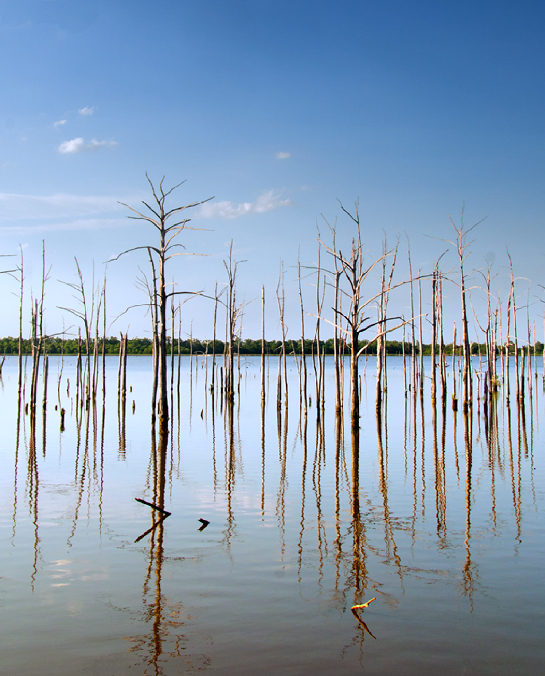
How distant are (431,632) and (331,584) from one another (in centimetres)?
132

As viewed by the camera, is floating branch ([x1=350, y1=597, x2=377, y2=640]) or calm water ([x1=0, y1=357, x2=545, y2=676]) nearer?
calm water ([x1=0, y1=357, x2=545, y2=676])

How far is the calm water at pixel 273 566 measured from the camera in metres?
4.68

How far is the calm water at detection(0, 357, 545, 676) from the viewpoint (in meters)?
4.68

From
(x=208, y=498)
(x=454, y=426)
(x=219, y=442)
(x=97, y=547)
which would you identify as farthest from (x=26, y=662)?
(x=454, y=426)

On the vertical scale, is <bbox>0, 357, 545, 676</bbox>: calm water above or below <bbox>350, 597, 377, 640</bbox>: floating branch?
below

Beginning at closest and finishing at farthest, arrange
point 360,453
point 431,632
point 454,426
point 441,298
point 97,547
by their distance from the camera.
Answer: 1. point 431,632
2. point 97,547
3. point 360,453
4. point 454,426
5. point 441,298

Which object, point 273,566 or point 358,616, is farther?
point 273,566

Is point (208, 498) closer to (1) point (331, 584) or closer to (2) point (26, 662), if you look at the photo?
(1) point (331, 584)

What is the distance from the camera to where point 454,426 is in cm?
2116

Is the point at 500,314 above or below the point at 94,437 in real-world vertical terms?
above

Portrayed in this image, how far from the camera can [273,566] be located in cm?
667

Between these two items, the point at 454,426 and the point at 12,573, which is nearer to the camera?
the point at 12,573

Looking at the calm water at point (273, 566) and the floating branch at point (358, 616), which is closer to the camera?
the calm water at point (273, 566)

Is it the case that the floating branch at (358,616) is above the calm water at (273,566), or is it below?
above
